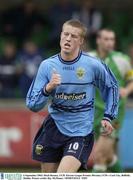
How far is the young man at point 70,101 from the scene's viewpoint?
22.6ft

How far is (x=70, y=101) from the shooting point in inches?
276

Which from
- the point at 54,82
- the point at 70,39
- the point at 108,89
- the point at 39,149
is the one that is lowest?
the point at 39,149

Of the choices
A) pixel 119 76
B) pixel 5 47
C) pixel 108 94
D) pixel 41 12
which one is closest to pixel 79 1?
pixel 41 12

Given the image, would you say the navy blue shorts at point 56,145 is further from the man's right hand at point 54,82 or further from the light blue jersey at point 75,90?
the man's right hand at point 54,82

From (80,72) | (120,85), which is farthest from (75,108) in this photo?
(120,85)

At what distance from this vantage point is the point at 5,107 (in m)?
11.8

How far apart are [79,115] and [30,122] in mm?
4704

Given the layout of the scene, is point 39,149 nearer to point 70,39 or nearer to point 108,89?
point 108,89

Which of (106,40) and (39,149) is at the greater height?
(106,40)

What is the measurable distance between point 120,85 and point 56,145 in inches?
102

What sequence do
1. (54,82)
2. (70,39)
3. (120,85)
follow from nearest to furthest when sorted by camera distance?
(54,82) < (70,39) < (120,85)

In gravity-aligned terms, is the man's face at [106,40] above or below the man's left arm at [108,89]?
above

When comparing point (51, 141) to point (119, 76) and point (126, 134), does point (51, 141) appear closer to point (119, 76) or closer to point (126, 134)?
point (119, 76)

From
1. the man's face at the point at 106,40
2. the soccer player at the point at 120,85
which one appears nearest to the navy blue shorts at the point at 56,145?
the soccer player at the point at 120,85
